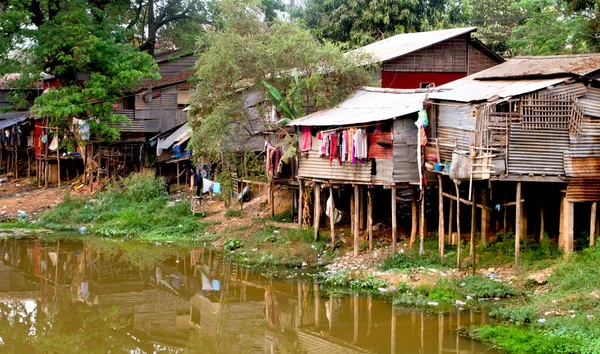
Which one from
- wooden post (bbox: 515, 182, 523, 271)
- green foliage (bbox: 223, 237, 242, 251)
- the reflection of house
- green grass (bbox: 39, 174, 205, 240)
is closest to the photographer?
wooden post (bbox: 515, 182, 523, 271)

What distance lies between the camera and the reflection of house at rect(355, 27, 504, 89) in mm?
23219

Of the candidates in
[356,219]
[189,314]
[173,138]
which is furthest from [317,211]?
[173,138]

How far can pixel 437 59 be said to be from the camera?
77.7ft

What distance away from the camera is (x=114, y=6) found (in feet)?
104

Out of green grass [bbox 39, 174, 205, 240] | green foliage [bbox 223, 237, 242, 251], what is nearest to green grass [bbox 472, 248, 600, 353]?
green foliage [bbox 223, 237, 242, 251]

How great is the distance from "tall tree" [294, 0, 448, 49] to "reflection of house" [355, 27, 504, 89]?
527cm

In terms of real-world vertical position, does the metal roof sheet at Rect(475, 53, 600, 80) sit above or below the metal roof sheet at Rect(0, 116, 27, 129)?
above

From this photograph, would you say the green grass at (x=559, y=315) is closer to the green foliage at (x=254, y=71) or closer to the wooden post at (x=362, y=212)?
the wooden post at (x=362, y=212)

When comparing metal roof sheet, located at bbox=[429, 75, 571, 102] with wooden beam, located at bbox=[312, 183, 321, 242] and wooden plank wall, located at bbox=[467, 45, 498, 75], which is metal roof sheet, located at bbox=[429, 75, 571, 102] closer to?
wooden beam, located at bbox=[312, 183, 321, 242]

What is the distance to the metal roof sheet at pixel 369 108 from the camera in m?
17.6

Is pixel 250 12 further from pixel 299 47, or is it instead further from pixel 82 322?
pixel 82 322

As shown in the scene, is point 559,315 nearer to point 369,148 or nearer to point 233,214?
point 369,148

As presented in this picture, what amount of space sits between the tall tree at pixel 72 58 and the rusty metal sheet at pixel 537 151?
17.2 m

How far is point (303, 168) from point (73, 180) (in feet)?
52.5
